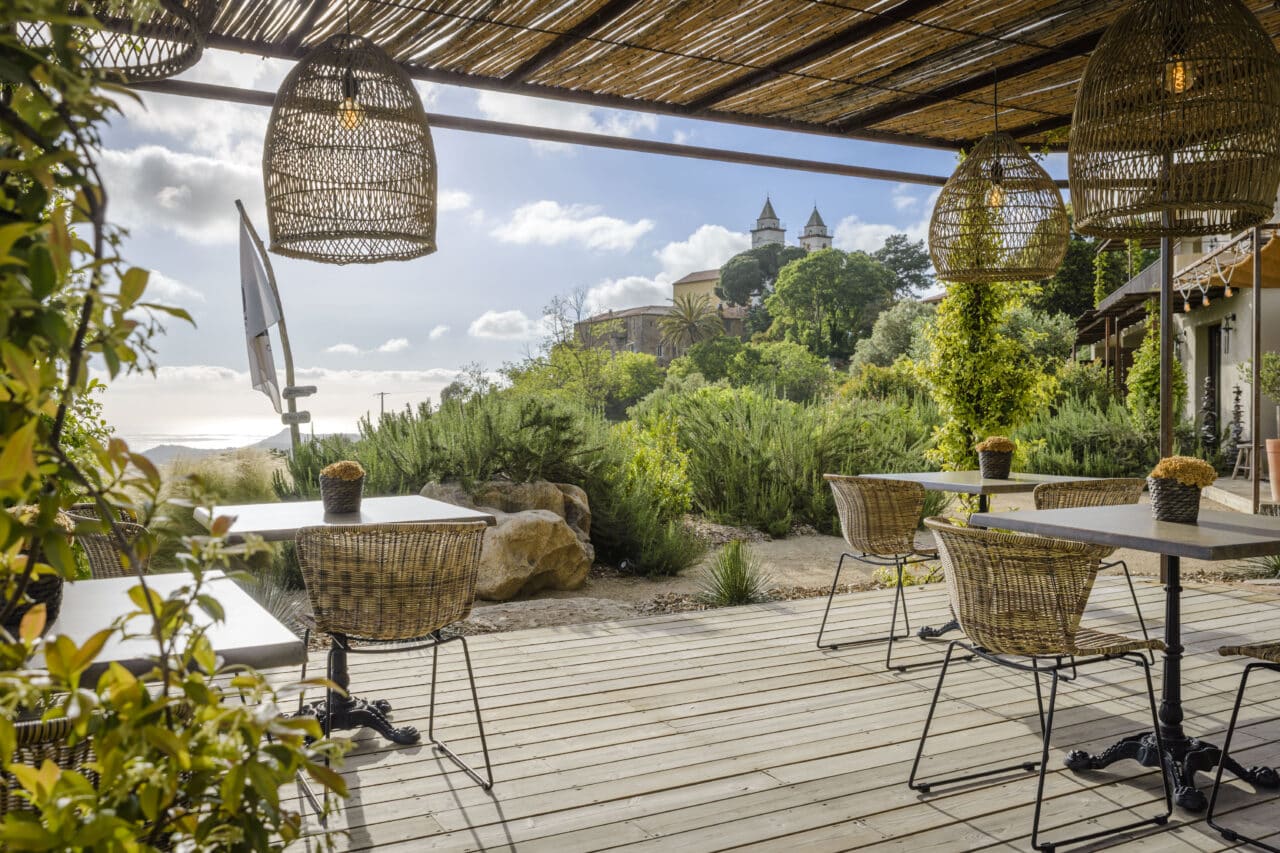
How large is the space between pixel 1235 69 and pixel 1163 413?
10.8 ft

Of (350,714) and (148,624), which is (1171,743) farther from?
(148,624)

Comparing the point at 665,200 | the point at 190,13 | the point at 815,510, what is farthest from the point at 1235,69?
the point at 665,200

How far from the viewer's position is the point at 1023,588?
2785 millimetres

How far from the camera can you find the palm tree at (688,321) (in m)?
58.3

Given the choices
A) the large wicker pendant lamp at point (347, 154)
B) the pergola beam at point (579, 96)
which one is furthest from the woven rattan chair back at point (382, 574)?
the pergola beam at point (579, 96)

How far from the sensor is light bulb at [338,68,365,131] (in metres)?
3.38

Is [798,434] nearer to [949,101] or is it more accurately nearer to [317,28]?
[949,101]

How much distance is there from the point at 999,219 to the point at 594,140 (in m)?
2.38

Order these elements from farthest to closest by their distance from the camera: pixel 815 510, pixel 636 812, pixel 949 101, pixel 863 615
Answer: pixel 815 510 < pixel 949 101 < pixel 863 615 < pixel 636 812

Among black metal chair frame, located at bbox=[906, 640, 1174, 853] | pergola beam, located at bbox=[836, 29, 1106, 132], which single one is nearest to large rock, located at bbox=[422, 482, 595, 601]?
pergola beam, located at bbox=[836, 29, 1106, 132]

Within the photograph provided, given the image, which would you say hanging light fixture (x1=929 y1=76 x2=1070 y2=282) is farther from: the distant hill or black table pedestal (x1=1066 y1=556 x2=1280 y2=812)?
the distant hill

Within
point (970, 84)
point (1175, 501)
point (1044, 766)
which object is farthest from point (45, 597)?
point (970, 84)

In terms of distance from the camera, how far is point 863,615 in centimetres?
537

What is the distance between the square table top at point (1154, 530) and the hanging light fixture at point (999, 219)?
209 centimetres
